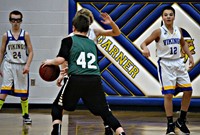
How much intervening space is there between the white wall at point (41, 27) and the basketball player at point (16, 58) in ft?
9.34

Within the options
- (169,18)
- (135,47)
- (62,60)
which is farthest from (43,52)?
(62,60)

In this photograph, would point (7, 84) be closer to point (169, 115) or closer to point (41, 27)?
point (169, 115)

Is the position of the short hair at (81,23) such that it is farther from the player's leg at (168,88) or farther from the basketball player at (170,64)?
the player's leg at (168,88)

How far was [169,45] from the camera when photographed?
8.41 meters

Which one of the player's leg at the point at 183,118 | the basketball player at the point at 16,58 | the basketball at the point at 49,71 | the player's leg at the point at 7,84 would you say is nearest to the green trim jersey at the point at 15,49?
the basketball player at the point at 16,58

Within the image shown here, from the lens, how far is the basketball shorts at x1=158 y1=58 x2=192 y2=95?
27.5 feet

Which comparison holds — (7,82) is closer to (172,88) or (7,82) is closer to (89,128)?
(89,128)

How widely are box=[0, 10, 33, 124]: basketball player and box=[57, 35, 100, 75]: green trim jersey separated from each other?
10.3ft

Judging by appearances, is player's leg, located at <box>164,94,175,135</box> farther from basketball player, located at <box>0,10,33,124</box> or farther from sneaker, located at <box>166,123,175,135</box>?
basketball player, located at <box>0,10,33,124</box>

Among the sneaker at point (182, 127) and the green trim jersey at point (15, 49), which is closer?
the sneaker at point (182, 127)

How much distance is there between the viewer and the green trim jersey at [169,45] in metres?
8.41

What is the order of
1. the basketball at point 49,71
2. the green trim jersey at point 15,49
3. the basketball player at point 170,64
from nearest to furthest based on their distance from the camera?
the basketball at point 49,71 → the basketball player at point 170,64 → the green trim jersey at point 15,49

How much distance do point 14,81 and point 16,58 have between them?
0.39 meters

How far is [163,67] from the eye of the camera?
27.8 ft
